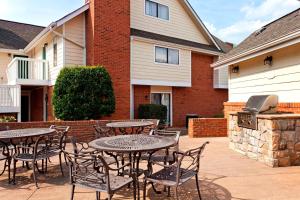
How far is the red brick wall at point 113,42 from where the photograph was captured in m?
13.7

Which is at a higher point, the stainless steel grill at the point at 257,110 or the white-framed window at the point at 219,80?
the white-framed window at the point at 219,80

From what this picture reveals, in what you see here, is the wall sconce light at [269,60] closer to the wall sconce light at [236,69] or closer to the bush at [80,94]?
the wall sconce light at [236,69]

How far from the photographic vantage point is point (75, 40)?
14.2m

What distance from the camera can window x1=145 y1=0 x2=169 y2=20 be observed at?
17266 mm

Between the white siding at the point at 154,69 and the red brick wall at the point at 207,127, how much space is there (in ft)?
15.5

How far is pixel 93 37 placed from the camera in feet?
44.8

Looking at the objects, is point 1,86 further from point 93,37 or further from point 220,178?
point 220,178

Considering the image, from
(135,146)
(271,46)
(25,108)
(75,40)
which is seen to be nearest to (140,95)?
(75,40)

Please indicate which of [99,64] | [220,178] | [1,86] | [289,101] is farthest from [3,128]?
[289,101]

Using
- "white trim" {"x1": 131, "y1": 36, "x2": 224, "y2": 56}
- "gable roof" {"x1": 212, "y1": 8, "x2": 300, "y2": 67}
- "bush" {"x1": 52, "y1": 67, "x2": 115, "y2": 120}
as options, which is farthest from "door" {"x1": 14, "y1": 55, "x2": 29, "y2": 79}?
"gable roof" {"x1": 212, "y1": 8, "x2": 300, "y2": 67}

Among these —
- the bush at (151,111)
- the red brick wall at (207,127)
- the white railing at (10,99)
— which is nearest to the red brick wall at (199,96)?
the bush at (151,111)

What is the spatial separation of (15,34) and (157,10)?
444 inches

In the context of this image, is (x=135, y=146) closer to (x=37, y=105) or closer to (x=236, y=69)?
(x=236, y=69)

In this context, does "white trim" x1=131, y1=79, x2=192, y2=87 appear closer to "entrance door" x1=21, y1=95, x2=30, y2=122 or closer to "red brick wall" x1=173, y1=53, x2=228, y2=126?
"red brick wall" x1=173, y1=53, x2=228, y2=126
